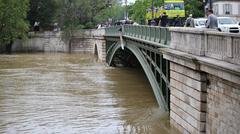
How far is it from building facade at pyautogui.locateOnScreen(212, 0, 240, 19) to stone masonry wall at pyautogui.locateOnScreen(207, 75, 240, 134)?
182 ft

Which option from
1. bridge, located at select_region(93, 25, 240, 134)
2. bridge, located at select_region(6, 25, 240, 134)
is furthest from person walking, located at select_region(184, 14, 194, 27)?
bridge, located at select_region(93, 25, 240, 134)

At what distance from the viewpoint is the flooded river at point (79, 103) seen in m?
20.3

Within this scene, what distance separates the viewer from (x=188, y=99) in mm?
15609

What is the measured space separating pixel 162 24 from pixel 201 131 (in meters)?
13.5

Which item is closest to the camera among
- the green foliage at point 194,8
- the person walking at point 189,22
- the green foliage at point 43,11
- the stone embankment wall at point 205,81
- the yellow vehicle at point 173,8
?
the stone embankment wall at point 205,81

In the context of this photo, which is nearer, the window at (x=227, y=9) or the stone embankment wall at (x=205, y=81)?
the stone embankment wall at (x=205, y=81)

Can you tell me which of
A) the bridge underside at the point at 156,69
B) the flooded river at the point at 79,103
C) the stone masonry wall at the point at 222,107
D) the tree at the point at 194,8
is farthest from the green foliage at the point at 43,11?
the stone masonry wall at the point at 222,107

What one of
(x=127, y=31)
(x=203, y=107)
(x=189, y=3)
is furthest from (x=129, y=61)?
(x=203, y=107)

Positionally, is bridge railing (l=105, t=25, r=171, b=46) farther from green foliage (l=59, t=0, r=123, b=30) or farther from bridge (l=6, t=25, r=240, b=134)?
green foliage (l=59, t=0, r=123, b=30)

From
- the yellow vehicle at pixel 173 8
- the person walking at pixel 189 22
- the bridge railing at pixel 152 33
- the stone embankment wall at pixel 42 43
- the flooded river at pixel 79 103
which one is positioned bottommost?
the flooded river at pixel 79 103

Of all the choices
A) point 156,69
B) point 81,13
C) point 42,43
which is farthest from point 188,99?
point 81,13

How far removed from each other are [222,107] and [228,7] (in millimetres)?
57193

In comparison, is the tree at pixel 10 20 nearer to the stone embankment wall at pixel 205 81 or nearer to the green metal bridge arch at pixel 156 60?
the green metal bridge arch at pixel 156 60

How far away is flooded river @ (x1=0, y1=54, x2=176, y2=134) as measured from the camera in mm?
20312
